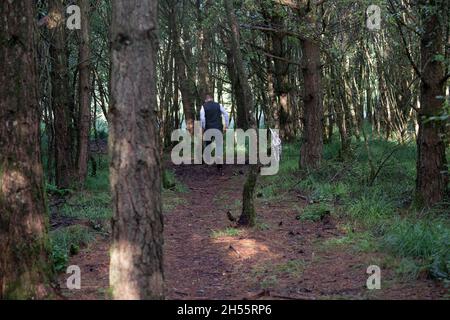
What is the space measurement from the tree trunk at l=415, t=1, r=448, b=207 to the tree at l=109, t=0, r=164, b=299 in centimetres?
540

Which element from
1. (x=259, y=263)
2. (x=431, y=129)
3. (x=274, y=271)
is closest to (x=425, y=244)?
(x=274, y=271)

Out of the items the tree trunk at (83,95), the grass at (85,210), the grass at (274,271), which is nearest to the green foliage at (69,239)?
the grass at (85,210)

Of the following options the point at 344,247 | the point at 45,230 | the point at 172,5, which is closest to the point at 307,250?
the point at 344,247

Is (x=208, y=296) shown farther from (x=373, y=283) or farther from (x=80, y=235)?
(x=80, y=235)

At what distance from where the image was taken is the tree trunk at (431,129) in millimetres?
8484

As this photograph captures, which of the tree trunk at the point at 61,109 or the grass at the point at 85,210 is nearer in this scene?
the grass at the point at 85,210

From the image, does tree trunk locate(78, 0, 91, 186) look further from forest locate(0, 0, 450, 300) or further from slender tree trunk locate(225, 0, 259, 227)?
slender tree trunk locate(225, 0, 259, 227)

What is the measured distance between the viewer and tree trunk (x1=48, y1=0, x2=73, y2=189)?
1088 cm

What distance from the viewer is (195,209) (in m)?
10.8

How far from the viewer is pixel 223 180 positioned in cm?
1412

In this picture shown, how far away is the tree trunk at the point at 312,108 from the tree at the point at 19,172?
826cm

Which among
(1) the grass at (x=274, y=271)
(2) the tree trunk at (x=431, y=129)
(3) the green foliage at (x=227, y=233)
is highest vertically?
(2) the tree trunk at (x=431, y=129)

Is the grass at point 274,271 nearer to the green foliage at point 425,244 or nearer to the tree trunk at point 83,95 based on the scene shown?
the green foliage at point 425,244
